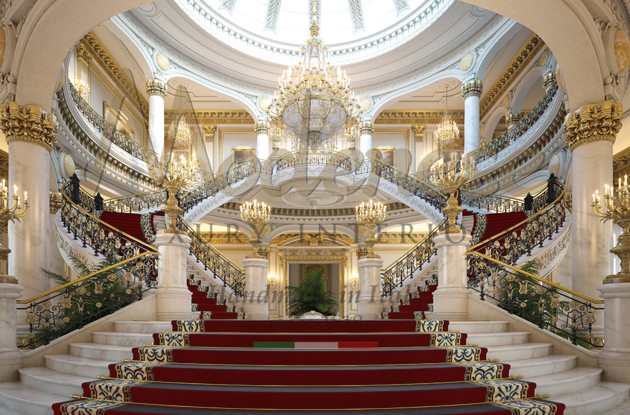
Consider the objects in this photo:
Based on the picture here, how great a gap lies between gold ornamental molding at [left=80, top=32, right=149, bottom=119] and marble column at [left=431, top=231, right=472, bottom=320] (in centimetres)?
1224

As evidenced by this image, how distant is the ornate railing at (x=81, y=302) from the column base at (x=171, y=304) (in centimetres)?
53

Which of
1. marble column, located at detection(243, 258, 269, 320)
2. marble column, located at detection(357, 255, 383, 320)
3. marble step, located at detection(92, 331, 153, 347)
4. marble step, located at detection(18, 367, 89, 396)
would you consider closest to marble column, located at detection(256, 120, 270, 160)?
marble column, located at detection(243, 258, 269, 320)

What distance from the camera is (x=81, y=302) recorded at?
5.13 metres

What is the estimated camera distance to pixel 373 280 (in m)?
8.05

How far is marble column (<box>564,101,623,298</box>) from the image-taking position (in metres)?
5.84

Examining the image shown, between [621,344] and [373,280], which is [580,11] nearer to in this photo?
[621,344]

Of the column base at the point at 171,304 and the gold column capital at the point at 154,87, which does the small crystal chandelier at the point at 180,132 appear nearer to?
the gold column capital at the point at 154,87

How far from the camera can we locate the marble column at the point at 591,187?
584cm

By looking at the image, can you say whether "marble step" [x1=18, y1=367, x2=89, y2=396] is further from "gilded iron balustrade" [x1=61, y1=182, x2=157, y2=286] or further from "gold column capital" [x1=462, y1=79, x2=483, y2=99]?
"gold column capital" [x1=462, y1=79, x2=483, y2=99]

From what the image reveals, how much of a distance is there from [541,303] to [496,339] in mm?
947

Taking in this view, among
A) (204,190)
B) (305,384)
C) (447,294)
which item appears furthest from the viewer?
(204,190)

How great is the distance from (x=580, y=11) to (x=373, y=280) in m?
5.38

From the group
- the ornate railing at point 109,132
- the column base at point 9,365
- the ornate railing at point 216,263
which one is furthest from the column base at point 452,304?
the ornate railing at point 109,132

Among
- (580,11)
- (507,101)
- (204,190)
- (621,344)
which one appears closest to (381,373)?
(621,344)
